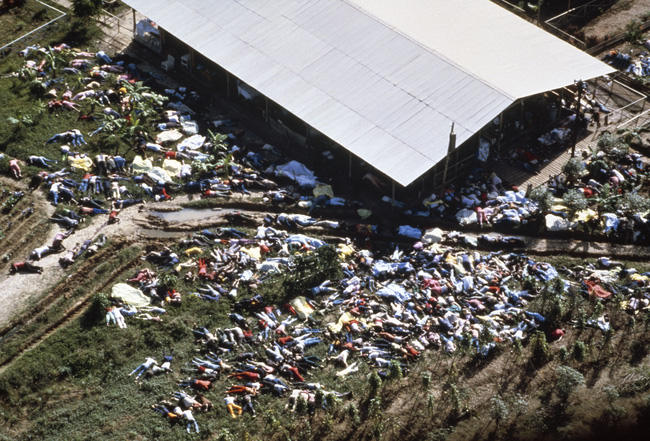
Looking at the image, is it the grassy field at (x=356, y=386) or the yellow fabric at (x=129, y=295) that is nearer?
the grassy field at (x=356, y=386)

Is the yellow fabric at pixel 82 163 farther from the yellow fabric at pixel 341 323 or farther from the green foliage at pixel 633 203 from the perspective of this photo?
the green foliage at pixel 633 203

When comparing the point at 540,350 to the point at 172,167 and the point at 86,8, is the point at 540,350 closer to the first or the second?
the point at 172,167

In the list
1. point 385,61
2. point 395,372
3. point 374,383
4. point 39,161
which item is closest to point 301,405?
point 374,383

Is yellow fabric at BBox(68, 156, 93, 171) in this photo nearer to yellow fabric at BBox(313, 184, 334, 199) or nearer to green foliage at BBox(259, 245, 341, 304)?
yellow fabric at BBox(313, 184, 334, 199)

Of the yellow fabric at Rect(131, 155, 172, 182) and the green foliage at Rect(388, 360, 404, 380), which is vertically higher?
the yellow fabric at Rect(131, 155, 172, 182)

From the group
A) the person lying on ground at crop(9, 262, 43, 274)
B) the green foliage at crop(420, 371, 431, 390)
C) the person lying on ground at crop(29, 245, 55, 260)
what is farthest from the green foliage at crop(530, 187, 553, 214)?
the person lying on ground at crop(9, 262, 43, 274)

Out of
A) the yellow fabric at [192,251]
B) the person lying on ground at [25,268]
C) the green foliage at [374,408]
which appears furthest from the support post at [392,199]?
the person lying on ground at [25,268]

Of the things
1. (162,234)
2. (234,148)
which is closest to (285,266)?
(162,234)
